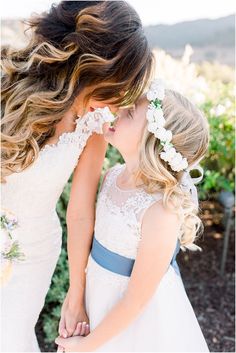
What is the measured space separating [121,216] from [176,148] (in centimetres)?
33

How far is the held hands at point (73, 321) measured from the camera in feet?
7.35

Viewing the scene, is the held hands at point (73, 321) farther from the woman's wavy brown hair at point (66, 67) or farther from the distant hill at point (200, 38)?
the distant hill at point (200, 38)

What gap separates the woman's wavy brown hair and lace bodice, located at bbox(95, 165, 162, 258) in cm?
33

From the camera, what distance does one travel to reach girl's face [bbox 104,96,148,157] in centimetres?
200

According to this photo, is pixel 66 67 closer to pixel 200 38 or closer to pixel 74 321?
pixel 74 321

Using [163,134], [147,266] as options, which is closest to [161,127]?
[163,134]

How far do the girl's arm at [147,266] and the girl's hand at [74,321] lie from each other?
0.19m

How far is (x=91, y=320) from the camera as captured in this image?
2209 mm

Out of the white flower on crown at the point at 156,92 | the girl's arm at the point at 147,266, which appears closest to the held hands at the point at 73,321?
the girl's arm at the point at 147,266

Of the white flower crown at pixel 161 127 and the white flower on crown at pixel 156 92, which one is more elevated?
the white flower on crown at pixel 156 92

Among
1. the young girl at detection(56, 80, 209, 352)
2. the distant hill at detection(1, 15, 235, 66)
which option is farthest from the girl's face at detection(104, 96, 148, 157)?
the distant hill at detection(1, 15, 235, 66)

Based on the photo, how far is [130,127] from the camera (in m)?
2.00

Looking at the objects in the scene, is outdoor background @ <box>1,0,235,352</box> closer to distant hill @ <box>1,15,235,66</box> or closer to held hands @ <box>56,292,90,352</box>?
held hands @ <box>56,292,90,352</box>

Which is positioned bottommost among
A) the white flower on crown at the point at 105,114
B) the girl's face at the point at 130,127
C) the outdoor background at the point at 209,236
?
the outdoor background at the point at 209,236
